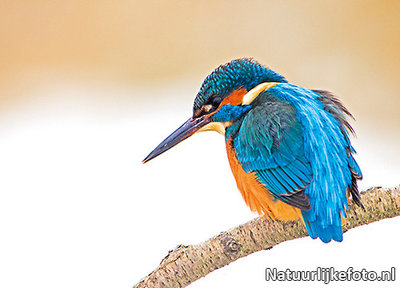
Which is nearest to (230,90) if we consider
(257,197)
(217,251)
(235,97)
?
(235,97)

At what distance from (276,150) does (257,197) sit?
4.5 inches

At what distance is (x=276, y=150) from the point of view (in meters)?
1.12

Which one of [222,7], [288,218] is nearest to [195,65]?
[222,7]

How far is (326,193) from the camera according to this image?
1031mm

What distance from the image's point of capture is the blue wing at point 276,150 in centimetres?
107

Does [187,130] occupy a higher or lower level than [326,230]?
higher

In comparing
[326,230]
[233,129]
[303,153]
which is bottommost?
[326,230]

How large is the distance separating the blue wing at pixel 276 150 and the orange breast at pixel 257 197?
0.02 meters

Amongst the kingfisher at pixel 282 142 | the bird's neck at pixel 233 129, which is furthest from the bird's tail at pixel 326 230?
the bird's neck at pixel 233 129

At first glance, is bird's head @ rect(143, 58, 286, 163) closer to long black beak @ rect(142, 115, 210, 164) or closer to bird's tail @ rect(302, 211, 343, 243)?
long black beak @ rect(142, 115, 210, 164)

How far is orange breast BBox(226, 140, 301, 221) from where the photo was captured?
111 cm

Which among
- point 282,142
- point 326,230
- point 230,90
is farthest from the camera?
point 230,90

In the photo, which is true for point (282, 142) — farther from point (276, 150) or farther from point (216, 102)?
point (216, 102)

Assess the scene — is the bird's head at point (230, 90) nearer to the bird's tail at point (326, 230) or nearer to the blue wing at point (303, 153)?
the blue wing at point (303, 153)
